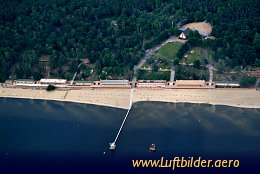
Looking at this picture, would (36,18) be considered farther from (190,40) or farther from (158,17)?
(190,40)

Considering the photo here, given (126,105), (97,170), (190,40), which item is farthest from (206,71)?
(97,170)

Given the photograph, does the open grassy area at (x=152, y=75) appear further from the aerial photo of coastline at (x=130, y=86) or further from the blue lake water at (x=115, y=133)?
the blue lake water at (x=115, y=133)

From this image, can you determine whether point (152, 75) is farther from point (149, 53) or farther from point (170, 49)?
point (170, 49)

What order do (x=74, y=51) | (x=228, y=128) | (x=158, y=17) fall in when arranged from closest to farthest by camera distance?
(x=228, y=128)
(x=74, y=51)
(x=158, y=17)

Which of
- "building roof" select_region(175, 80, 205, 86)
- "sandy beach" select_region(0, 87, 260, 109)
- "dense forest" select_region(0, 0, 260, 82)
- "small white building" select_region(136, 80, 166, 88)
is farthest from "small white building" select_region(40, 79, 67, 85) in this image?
"building roof" select_region(175, 80, 205, 86)

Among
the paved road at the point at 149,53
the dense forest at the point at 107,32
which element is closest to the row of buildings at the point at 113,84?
the dense forest at the point at 107,32

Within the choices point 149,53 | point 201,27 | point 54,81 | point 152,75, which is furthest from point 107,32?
point 201,27
